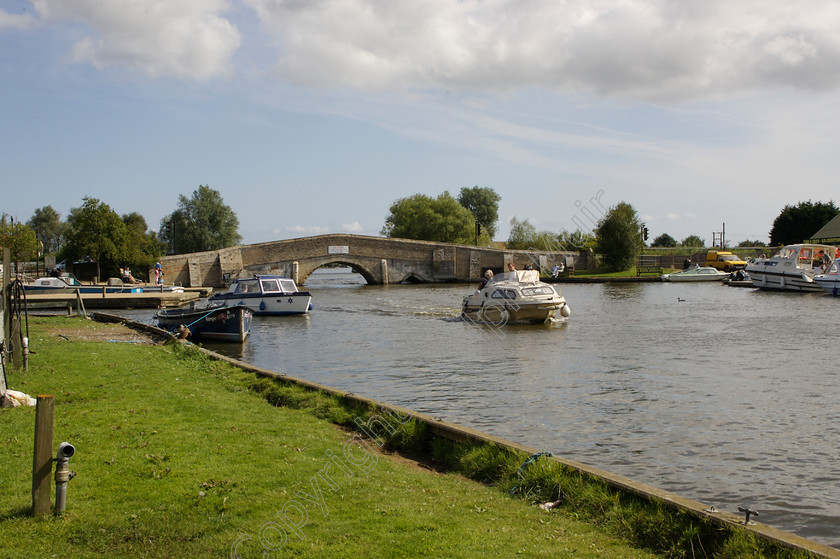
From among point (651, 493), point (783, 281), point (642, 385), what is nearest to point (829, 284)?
point (783, 281)

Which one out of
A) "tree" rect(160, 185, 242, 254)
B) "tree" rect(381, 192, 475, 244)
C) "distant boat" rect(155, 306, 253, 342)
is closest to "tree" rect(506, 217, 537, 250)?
"tree" rect(381, 192, 475, 244)

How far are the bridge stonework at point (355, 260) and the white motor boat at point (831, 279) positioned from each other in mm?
30497

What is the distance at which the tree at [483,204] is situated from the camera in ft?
366

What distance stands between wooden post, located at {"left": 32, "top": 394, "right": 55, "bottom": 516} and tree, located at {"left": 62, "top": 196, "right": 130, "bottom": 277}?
171ft

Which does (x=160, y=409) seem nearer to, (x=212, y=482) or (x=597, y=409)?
(x=212, y=482)

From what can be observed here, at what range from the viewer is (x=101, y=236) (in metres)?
53.8

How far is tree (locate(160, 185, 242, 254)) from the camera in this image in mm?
95250

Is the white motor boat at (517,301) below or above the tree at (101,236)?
below

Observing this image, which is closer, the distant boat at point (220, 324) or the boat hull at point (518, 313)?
the distant boat at point (220, 324)

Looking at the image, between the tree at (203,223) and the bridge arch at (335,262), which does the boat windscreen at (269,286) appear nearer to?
the bridge arch at (335,262)

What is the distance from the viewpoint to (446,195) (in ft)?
300

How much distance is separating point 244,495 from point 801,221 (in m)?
89.3

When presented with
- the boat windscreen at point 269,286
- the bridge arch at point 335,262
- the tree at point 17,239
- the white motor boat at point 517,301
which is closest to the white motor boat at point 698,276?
the bridge arch at point 335,262

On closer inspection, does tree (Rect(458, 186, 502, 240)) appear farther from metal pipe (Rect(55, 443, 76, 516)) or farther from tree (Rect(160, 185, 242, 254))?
metal pipe (Rect(55, 443, 76, 516))
